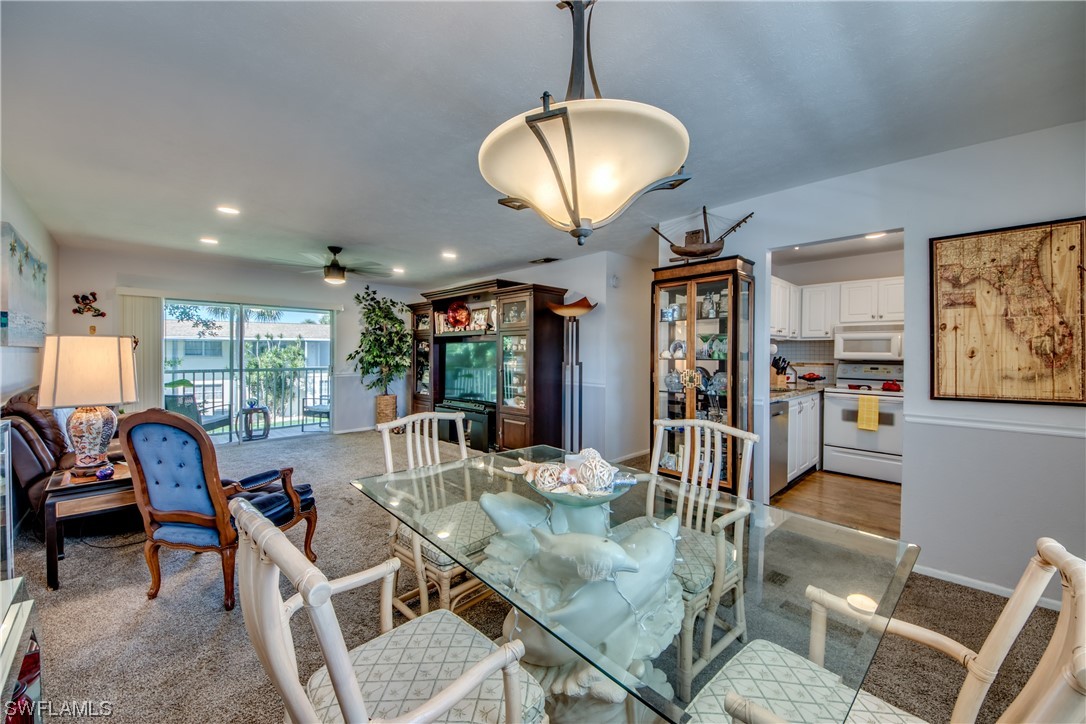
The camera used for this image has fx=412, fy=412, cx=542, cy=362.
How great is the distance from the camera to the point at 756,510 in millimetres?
1891

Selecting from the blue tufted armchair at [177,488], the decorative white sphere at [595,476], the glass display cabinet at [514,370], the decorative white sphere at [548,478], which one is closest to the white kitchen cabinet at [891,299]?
the glass display cabinet at [514,370]

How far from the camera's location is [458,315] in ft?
19.2

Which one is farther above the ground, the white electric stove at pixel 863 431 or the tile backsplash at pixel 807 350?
the tile backsplash at pixel 807 350

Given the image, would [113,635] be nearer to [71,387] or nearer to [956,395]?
[71,387]

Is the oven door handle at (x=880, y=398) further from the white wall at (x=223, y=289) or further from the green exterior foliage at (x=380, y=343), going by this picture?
the white wall at (x=223, y=289)

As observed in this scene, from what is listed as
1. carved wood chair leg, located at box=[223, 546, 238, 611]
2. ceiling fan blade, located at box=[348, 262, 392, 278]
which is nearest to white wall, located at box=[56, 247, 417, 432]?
ceiling fan blade, located at box=[348, 262, 392, 278]

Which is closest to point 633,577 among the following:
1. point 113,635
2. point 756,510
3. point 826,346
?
point 756,510

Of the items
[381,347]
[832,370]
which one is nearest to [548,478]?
[832,370]

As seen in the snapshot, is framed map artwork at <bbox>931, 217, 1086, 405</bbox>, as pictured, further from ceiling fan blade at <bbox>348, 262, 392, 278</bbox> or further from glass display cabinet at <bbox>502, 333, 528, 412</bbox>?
ceiling fan blade at <bbox>348, 262, 392, 278</bbox>

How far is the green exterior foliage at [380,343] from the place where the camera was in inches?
251

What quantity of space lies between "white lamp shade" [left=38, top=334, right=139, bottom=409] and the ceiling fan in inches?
92.6

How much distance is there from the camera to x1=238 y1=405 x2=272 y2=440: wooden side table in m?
5.92

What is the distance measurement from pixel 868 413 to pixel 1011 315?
2204 millimetres

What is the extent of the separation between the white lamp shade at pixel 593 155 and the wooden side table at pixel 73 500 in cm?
264
